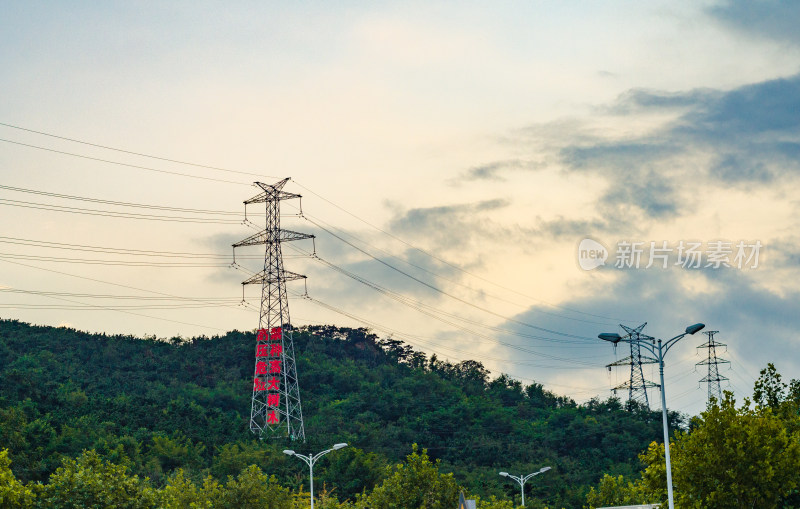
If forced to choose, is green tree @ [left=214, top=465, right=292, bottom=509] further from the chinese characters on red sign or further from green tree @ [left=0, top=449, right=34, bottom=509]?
the chinese characters on red sign

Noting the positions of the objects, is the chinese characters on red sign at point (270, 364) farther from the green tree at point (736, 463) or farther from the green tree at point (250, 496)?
the green tree at point (736, 463)

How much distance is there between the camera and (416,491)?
5269 centimetres

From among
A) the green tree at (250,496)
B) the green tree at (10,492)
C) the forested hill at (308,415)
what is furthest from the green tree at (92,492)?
the forested hill at (308,415)

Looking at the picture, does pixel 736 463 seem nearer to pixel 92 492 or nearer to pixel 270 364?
pixel 92 492

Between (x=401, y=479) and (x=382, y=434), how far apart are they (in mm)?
53531

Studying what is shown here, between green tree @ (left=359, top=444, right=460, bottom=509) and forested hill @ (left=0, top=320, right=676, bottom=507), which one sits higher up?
forested hill @ (left=0, top=320, right=676, bottom=507)

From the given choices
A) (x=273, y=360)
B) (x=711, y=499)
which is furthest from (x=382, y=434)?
(x=711, y=499)

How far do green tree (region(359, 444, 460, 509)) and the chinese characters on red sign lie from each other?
91.5 ft

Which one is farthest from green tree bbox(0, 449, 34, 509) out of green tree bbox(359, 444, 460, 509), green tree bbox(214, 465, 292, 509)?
green tree bbox(359, 444, 460, 509)

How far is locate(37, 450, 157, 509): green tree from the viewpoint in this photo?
39531mm

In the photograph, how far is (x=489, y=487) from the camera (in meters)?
90.8

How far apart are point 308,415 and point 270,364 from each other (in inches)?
1377

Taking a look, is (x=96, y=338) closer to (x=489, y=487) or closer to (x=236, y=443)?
(x=236, y=443)

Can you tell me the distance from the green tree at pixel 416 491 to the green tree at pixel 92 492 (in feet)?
50.4
